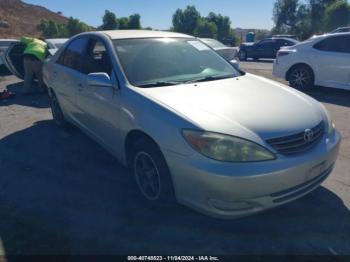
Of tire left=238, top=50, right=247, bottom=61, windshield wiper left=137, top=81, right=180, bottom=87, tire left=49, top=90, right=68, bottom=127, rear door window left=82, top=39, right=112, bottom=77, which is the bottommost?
tire left=238, top=50, right=247, bottom=61

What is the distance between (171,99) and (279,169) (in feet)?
3.77

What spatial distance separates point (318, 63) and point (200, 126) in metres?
6.92

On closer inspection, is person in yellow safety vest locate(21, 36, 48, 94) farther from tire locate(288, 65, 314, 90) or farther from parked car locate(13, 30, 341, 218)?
tire locate(288, 65, 314, 90)

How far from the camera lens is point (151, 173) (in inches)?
136

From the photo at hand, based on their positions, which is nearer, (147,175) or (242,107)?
(242,107)

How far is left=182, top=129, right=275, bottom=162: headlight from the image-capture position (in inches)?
110

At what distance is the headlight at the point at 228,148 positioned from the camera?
2793mm

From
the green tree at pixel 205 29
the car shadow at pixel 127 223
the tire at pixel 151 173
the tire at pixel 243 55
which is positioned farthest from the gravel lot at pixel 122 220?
the green tree at pixel 205 29

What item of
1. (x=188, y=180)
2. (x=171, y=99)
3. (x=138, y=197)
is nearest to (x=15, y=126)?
(x=138, y=197)

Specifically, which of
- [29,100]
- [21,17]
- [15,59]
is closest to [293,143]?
[29,100]

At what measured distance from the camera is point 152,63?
399cm

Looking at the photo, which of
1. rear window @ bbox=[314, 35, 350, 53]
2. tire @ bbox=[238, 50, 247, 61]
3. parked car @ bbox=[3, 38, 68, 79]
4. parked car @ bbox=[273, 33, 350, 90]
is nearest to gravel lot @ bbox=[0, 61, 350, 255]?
parked car @ bbox=[273, 33, 350, 90]

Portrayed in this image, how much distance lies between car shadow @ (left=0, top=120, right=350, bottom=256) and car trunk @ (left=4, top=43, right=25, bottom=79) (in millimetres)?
6307

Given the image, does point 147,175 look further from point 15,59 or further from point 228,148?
point 15,59
